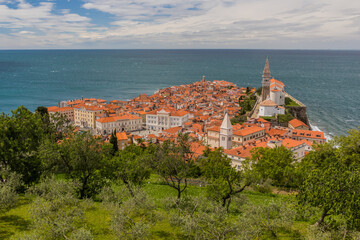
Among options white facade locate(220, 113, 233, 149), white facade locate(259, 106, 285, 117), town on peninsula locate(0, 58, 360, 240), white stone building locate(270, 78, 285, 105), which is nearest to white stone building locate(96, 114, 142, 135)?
white facade locate(259, 106, 285, 117)

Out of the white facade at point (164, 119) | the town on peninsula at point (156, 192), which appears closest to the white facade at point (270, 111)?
the white facade at point (164, 119)

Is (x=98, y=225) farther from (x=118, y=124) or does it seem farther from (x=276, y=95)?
(x=276, y=95)

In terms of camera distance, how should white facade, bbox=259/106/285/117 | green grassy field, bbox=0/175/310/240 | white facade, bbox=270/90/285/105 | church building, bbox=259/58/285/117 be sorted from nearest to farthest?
green grassy field, bbox=0/175/310/240
white facade, bbox=259/106/285/117
church building, bbox=259/58/285/117
white facade, bbox=270/90/285/105

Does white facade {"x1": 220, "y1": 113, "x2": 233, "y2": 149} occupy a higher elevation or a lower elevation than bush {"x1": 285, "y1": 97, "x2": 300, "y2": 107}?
lower

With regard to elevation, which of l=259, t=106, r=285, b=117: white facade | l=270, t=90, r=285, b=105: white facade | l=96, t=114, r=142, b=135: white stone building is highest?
l=270, t=90, r=285, b=105: white facade

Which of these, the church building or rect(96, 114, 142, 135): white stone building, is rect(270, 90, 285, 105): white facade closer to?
the church building

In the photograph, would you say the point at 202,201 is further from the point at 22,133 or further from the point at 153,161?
the point at 22,133

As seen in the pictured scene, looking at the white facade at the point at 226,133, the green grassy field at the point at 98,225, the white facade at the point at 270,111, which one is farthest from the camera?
the white facade at the point at 270,111

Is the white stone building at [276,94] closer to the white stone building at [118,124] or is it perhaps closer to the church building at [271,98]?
the church building at [271,98]

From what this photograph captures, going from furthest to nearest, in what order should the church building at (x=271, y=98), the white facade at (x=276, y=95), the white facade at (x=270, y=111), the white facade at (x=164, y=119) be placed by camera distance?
the white facade at (x=164, y=119) < the white facade at (x=276, y=95) < the church building at (x=271, y=98) < the white facade at (x=270, y=111)
